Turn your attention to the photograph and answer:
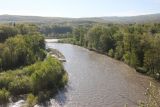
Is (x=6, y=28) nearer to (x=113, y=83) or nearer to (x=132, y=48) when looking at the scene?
(x=132, y=48)

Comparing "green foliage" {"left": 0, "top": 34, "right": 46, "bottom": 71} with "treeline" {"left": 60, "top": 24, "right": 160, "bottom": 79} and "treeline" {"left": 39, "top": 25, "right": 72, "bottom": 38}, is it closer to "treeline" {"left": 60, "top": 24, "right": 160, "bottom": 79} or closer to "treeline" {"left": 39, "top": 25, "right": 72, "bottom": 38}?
"treeline" {"left": 60, "top": 24, "right": 160, "bottom": 79}

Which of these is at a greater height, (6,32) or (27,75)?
(6,32)

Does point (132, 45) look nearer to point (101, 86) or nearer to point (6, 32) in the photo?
point (101, 86)

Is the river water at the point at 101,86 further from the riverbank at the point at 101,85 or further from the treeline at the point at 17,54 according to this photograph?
the treeline at the point at 17,54

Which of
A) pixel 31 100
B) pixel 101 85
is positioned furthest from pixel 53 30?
pixel 31 100

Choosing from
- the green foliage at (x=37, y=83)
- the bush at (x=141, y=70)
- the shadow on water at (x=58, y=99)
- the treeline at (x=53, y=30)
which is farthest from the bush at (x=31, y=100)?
the treeline at (x=53, y=30)

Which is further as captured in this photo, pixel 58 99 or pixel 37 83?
pixel 37 83
